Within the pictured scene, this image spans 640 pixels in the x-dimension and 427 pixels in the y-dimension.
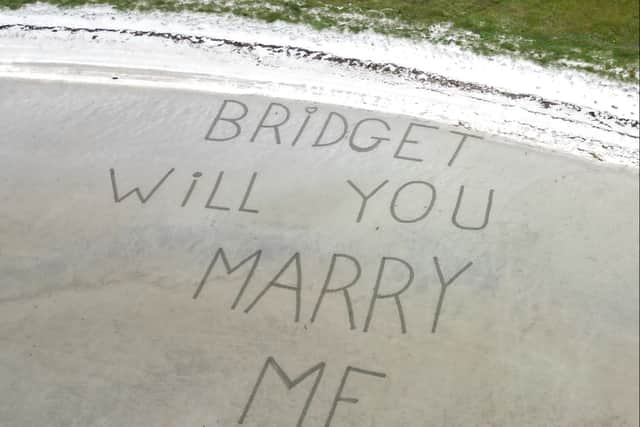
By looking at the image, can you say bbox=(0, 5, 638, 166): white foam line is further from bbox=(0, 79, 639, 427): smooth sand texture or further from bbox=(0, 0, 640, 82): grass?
bbox=(0, 79, 639, 427): smooth sand texture

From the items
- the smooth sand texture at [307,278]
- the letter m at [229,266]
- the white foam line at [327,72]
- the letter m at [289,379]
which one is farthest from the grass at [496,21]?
the letter m at [289,379]

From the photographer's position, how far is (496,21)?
29.0ft

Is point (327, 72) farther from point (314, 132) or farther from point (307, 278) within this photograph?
point (307, 278)

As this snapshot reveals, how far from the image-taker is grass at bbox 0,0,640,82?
830cm

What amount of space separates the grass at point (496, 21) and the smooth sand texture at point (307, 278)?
1.60 m

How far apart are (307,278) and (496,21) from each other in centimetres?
450

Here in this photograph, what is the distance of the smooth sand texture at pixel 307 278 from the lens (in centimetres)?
559

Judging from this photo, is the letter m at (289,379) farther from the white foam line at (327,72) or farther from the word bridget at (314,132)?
the white foam line at (327,72)

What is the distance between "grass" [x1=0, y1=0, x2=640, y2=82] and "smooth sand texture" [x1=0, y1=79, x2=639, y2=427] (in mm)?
1601

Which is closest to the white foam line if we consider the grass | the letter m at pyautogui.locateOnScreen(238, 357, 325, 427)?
the grass

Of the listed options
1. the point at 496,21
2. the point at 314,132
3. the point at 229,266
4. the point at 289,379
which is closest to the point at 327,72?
the point at 314,132

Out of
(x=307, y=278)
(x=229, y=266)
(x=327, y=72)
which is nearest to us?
(x=307, y=278)

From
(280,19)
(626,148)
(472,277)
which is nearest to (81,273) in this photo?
(472,277)

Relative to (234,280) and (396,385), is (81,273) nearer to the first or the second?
(234,280)
